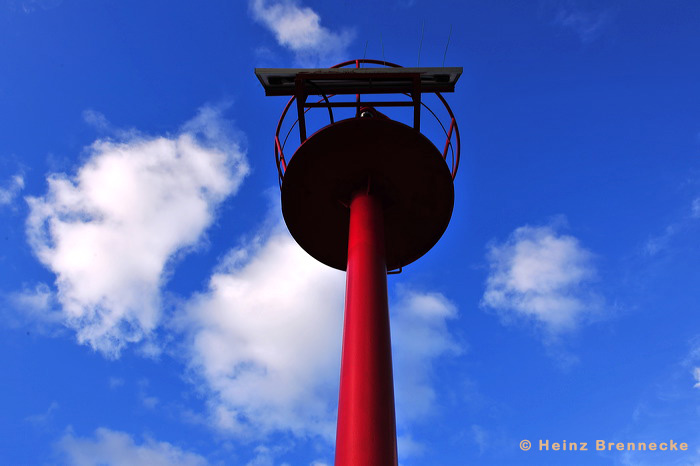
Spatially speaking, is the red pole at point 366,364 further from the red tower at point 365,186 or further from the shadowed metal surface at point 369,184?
the shadowed metal surface at point 369,184

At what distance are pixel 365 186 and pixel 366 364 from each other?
3854mm

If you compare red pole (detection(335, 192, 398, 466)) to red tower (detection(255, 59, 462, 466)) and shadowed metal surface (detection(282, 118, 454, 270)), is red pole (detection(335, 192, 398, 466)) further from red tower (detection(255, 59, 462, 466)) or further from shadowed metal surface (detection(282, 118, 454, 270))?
shadowed metal surface (detection(282, 118, 454, 270))

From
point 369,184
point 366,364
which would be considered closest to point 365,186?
point 369,184

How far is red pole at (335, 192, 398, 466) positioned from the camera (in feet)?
21.4

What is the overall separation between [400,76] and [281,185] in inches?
117

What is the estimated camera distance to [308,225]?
11.0 m

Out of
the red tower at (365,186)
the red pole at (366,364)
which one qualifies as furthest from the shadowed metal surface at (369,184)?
the red pole at (366,364)

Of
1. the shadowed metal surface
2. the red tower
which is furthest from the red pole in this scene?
the shadowed metal surface

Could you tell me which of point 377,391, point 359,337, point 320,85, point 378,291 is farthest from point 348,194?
point 377,391

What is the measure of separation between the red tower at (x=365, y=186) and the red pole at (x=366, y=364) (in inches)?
0.7

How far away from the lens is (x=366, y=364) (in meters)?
7.23

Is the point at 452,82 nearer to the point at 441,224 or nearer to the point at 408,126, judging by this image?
the point at 408,126

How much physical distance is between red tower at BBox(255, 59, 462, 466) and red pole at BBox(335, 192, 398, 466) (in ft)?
0.06

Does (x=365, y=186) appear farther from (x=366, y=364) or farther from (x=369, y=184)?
(x=366, y=364)
